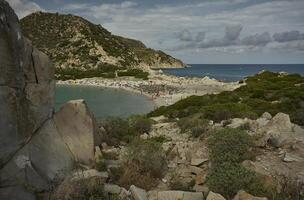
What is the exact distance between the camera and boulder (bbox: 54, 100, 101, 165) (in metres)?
12.4

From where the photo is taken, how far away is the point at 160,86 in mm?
75438

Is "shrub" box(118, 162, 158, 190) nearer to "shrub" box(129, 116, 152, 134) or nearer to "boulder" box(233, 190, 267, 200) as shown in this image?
"boulder" box(233, 190, 267, 200)

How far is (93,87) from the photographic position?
7575cm

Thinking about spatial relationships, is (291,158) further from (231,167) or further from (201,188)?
(201,188)

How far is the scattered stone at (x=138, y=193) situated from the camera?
10109mm

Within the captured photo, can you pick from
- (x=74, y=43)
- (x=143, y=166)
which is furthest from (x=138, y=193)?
(x=74, y=43)

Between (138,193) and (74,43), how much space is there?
113 m

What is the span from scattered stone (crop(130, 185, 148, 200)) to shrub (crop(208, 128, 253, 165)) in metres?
2.40

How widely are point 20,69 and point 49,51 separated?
10692 centimetres

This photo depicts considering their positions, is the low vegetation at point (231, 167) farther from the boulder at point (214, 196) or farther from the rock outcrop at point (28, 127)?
the rock outcrop at point (28, 127)

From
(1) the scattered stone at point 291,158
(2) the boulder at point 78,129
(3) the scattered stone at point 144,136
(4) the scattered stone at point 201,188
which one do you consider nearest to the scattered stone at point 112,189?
(2) the boulder at point 78,129

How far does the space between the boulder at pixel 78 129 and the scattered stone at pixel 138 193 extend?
2.39 m

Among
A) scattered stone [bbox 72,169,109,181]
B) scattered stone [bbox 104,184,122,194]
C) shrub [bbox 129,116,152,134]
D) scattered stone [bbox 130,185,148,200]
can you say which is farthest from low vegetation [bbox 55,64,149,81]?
scattered stone [bbox 130,185,148,200]

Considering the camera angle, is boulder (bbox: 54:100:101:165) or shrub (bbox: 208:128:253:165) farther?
boulder (bbox: 54:100:101:165)
